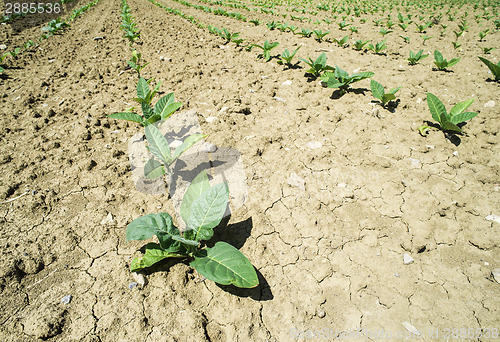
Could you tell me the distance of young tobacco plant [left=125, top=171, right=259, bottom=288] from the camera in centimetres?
123

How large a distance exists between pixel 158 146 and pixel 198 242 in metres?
1.04

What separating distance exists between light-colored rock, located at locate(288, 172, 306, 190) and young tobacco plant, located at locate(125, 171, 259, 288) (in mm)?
729

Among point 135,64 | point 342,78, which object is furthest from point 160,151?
point 135,64

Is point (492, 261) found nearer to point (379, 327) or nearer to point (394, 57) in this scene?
point (379, 327)

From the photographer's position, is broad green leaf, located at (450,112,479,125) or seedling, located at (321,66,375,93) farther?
seedling, located at (321,66,375,93)

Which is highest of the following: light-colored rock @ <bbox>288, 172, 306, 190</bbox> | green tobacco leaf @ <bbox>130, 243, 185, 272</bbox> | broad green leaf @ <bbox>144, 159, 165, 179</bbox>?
light-colored rock @ <bbox>288, 172, 306, 190</bbox>

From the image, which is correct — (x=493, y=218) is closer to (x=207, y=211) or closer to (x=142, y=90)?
(x=207, y=211)

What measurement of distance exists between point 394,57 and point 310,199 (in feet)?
13.3

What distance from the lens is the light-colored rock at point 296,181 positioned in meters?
1.97

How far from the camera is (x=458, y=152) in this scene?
85.1 inches

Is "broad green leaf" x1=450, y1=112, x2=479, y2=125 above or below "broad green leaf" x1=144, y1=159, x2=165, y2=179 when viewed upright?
above

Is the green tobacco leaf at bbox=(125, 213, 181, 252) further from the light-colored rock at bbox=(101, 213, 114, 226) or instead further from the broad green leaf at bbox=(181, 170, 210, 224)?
the light-colored rock at bbox=(101, 213, 114, 226)

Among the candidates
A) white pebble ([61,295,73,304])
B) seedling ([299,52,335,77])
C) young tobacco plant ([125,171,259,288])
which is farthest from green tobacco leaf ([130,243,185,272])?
seedling ([299,52,335,77])

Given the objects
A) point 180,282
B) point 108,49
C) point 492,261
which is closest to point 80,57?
point 108,49
